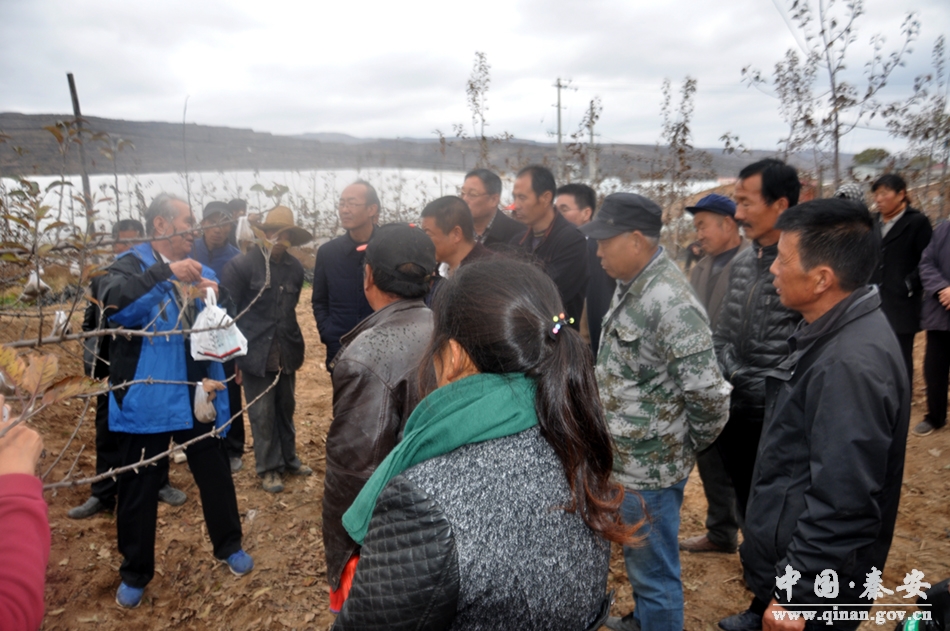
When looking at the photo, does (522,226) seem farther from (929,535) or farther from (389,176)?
(389,176)

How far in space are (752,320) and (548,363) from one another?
6.63 ft

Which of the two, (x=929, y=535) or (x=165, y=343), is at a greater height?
(x=165, y=343)

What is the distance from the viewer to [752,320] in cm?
276

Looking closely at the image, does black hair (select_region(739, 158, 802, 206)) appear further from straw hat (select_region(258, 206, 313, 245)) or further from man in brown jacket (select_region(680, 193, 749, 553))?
straw hat (select_region(258, 206, 313, 245))

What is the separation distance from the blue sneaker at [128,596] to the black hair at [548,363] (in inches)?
119

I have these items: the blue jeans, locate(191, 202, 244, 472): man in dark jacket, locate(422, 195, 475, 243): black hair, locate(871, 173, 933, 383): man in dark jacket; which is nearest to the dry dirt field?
locate(191, 202, 244, 472): man in dark jacket

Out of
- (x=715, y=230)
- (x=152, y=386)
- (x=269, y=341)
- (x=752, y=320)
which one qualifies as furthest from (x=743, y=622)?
(x=269, y=341)

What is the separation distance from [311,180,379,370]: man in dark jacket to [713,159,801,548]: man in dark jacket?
2500 mm

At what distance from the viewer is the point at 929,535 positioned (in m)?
3.62

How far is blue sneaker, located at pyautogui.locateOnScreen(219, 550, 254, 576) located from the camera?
3406mm

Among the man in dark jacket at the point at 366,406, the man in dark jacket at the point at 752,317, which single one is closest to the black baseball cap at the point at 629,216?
the man in dark jacket at the point at 752,317

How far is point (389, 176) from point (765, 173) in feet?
35.7

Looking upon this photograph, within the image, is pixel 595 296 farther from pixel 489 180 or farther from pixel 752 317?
pixel 752 317

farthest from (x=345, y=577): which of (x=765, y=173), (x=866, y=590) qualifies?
(x=765, y=173)
